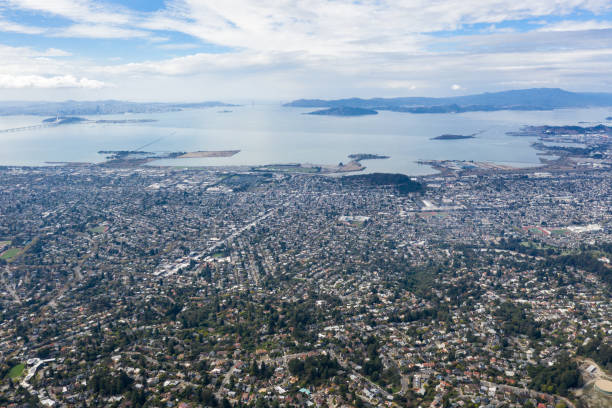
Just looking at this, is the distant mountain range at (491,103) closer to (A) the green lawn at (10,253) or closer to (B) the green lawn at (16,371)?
(A) the green lawn at (10,253)

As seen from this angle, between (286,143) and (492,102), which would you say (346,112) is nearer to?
(286,143)

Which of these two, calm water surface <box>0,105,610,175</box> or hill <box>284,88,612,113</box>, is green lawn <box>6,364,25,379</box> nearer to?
calm water surface <box>0,105,610,175</box>

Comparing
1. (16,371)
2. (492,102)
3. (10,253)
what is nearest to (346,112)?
(492,102)

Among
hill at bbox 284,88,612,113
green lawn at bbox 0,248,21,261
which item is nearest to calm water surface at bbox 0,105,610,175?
green lawn at bbox 0,248,21,261

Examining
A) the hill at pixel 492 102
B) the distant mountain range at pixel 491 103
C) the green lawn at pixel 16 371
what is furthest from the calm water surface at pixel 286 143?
the hill at pixel 492 102

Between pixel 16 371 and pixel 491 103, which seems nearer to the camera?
pixel 16 371

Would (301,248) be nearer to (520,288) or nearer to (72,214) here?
(520,288)
